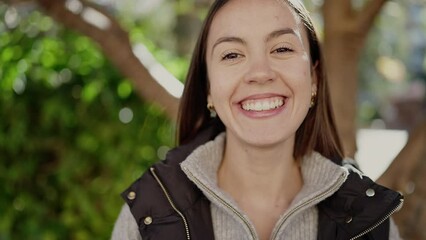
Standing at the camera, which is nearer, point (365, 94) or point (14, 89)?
point (14, 89)

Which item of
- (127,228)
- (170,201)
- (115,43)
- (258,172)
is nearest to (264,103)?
(258,172)

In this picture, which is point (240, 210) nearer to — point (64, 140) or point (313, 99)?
point (313, 99)

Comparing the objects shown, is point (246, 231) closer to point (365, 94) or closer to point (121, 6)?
point (121, 6)

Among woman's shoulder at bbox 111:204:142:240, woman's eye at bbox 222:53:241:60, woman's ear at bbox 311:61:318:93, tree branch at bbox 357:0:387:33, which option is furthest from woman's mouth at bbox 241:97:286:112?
tree branch at bbox 357:0:387:33

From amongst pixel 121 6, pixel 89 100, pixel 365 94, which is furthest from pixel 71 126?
pixel 365 94

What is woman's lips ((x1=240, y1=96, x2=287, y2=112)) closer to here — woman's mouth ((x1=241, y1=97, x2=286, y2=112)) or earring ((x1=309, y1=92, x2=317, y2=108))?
woman's mouth ((x1=241, y1=97, x2=286, y2=112))

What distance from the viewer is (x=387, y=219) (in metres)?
2.37

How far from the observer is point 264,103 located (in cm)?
220

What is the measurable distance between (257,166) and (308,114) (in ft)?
0.97

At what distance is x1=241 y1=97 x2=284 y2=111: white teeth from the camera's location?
7.23 ft

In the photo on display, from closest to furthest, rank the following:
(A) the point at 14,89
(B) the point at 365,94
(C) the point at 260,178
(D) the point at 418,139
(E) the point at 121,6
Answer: (C) the point at 260,178, (D) the point at 418,139, (A) the point at 14,89, (E) the point at 121,6, (B) the point at 365,94

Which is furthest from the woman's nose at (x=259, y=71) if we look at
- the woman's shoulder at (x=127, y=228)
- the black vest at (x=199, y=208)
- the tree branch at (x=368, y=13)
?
the tree branch at (x=368, y=13)

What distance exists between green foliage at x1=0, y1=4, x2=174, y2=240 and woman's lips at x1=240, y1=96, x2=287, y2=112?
63.5 inches

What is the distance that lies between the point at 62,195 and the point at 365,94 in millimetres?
11225
